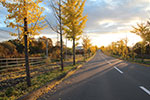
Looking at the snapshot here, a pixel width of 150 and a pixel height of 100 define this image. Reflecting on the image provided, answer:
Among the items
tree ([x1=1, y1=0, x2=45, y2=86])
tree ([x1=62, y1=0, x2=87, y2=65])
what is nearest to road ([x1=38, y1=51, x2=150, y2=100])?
tree ([x1=1, y1=0, x2=45, y2=86])

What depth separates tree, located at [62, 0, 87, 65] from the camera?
13727 millimetres

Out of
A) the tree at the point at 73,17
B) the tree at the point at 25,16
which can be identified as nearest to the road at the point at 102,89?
the tree at the point at 25,16

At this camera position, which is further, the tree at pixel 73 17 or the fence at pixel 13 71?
the tree at pixel 73 17

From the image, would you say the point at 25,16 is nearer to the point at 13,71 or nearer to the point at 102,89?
the point at 102,89

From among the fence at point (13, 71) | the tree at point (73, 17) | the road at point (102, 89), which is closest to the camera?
the road at point (102, 89)

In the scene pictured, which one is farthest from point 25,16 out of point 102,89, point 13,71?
point 13,71

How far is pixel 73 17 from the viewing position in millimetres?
14883

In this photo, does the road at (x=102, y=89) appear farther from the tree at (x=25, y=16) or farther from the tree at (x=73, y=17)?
the tree at (x=73, y=17)

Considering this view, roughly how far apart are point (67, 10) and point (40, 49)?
2681 centimetres

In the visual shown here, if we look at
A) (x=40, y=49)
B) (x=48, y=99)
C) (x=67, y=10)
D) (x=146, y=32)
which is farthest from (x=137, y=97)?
(x=40, y=49)

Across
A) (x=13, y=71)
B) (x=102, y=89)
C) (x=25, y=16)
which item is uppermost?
(x=25, y=16)

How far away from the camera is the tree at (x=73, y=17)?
13.7 m

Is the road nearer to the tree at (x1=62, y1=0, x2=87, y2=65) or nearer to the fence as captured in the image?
the fence

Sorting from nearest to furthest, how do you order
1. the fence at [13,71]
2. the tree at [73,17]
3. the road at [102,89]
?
the road at [102,89], the fence at [13,71], the tree at [73,17]
